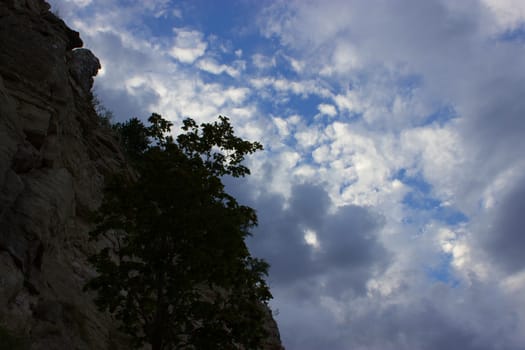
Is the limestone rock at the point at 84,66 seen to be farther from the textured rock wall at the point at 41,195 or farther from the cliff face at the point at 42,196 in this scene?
the cliff face at the point at 42,196

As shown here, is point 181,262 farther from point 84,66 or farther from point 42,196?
point 84,66

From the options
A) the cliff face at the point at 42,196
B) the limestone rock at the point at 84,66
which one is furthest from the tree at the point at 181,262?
the limestone rock at the point at 84,66

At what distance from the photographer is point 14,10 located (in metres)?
25.3

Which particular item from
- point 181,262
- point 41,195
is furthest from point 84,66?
point 181,262

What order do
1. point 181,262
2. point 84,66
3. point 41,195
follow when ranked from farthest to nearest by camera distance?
1. point 84,66
2. point 41,195
3. point 181,262

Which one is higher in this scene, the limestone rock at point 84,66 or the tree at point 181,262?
the limestone rock at point 84,66

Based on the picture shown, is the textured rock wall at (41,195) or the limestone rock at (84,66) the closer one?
the textured rock wall at (41,195)

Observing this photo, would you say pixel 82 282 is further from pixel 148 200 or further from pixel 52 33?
pixel 52 33

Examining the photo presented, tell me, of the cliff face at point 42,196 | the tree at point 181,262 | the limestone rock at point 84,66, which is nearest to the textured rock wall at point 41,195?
the cliff face at point 42,196

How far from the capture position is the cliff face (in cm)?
1538

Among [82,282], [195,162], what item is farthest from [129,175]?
[195,162]

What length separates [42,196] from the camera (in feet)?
59.2

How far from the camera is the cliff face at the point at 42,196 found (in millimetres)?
15383

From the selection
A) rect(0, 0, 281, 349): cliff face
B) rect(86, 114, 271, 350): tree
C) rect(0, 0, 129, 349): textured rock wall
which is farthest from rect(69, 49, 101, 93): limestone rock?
rect(86, 114, 271, 350): tree
